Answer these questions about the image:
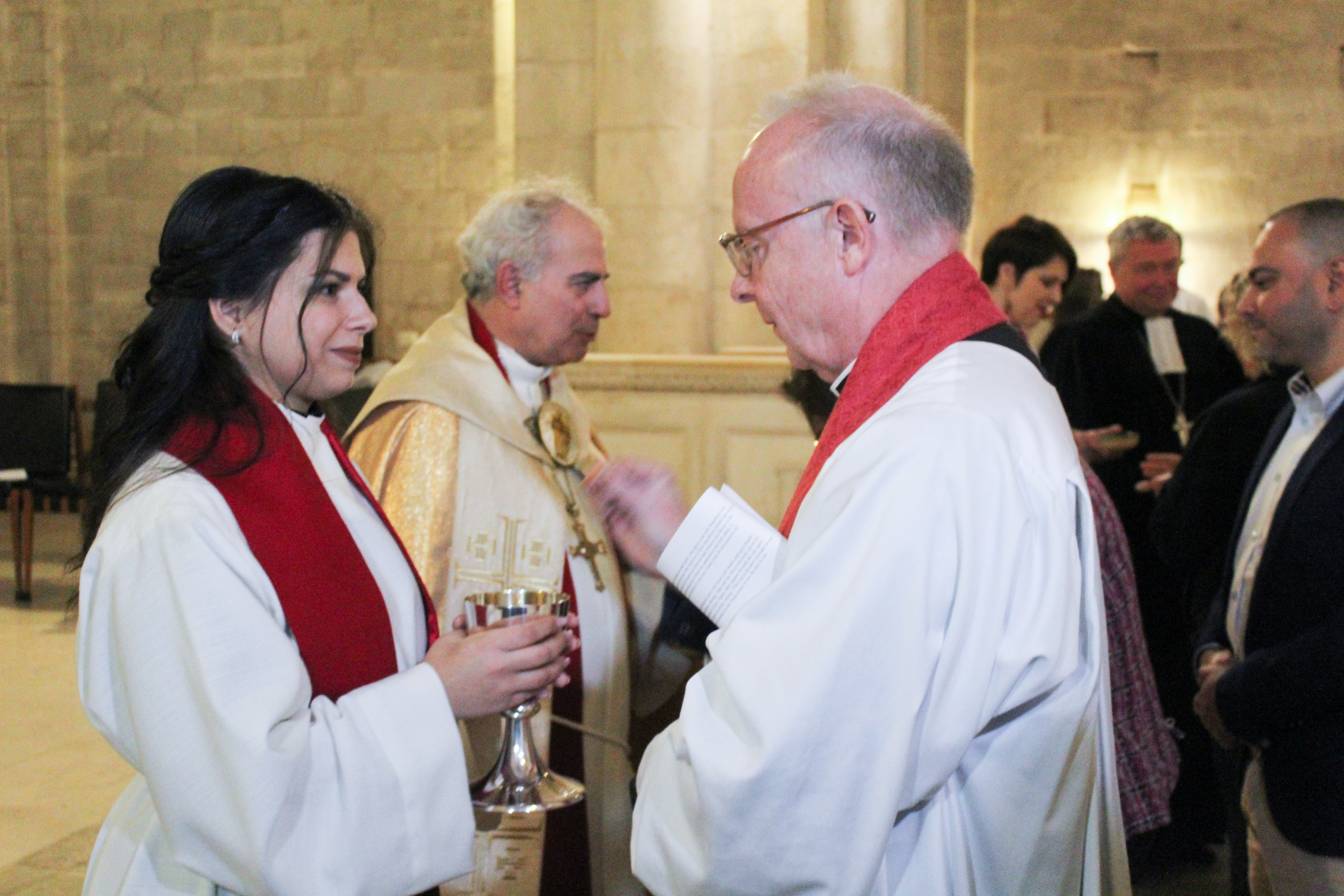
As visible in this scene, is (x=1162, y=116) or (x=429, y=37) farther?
(x=429, y=37)

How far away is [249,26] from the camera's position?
35.2 ft

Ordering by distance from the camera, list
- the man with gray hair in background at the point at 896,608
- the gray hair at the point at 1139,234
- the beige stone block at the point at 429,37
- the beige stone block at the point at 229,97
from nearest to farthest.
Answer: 1. the man with gray hair in background at the point at 896,608
2. the gray hair at the point at 1139,234
3. the beige stone block at the point at 429,37
4. the beige stone block at the point at 229,97

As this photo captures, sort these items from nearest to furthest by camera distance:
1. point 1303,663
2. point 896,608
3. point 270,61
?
point 896,608 → point 1303,663 → point 270,61

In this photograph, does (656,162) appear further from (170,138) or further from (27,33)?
(27,33)

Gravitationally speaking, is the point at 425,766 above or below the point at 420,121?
below

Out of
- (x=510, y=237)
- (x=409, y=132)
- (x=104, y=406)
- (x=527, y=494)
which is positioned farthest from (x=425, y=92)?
(x=527, y=494)

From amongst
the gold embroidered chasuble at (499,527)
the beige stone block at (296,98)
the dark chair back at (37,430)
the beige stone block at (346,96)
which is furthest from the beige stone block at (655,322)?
the beige stone block at (296,98)

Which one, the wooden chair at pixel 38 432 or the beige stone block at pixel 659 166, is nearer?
the beige stone block at pixel 659 166

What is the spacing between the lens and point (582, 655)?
286 centimetres

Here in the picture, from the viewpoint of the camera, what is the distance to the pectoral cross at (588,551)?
2.90 metres

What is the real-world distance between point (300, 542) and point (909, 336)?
2.84 feet

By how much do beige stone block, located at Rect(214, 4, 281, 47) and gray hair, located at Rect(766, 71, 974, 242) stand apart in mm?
10356

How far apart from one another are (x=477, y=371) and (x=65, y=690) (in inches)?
146

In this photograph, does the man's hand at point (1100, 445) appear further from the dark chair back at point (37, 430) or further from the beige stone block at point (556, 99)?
the dark chair back at point (37, 430)
